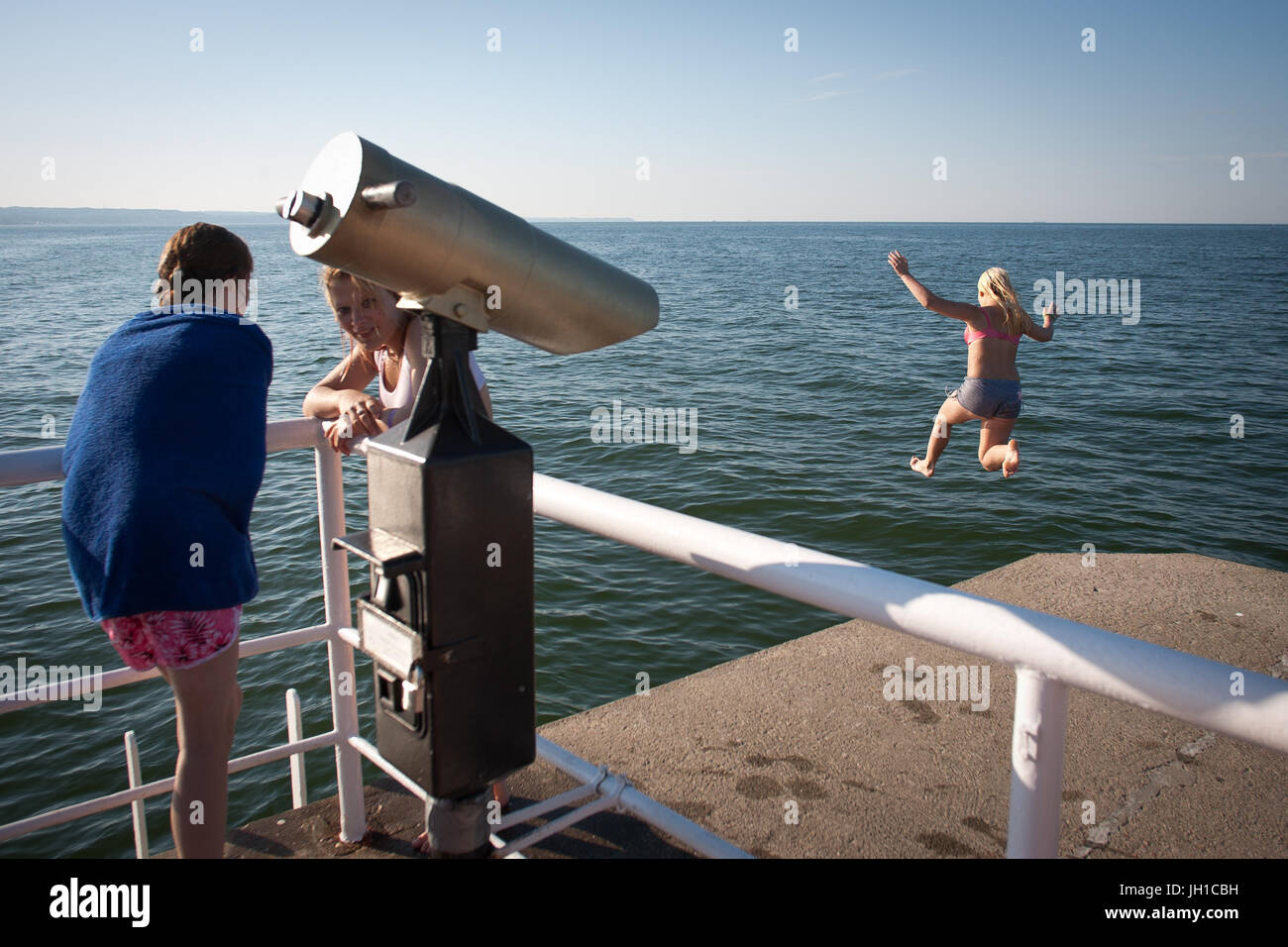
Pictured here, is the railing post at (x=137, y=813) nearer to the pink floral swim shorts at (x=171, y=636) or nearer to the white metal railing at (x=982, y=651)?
the white metal railing at (x=982, y=651)

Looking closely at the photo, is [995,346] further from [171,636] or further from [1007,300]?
[171,636]

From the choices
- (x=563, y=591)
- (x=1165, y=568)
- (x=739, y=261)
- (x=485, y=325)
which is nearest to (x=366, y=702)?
(x=563, y=591)

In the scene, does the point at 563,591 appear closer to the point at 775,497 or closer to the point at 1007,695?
the point at 775,497

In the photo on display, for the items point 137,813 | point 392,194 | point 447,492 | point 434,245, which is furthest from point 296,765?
point 392,194

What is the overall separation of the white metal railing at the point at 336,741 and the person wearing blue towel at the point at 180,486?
26 cm

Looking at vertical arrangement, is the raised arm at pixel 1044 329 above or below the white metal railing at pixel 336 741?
above

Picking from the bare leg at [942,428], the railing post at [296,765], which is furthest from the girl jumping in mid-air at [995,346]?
the railing post at [296,765]

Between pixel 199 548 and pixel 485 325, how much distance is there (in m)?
0.89

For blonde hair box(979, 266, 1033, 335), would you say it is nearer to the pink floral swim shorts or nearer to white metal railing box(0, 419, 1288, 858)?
white metal railing box(0, 419, 1288, 858)

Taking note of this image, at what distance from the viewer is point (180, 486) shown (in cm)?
202

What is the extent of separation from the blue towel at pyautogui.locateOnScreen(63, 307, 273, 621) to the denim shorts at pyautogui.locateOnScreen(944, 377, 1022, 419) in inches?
101

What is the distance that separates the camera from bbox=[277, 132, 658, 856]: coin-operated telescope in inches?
60.4

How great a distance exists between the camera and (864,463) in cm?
1756

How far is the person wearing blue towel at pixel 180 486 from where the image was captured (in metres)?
2.01
